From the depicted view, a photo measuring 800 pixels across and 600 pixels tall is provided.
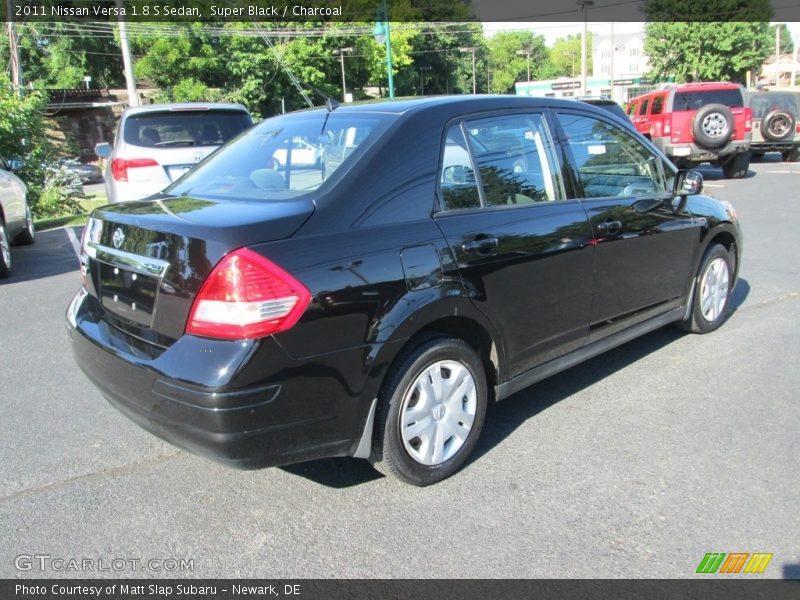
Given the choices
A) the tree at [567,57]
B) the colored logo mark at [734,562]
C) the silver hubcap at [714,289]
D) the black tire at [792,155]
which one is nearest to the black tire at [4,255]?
the silver hubcap at [714,289]

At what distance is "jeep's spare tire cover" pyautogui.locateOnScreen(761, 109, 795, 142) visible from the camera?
1847 cm

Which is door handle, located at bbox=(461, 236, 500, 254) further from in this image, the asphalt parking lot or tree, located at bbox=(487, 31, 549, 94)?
tree, located at bbox=(487, 31, 549, 94)

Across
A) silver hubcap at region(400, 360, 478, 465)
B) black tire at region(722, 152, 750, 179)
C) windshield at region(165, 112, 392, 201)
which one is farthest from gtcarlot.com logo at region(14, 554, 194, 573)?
black tire at region(722, 152, 750, 179)

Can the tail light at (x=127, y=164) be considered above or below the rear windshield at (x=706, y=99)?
below

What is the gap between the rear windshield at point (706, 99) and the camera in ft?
53.1

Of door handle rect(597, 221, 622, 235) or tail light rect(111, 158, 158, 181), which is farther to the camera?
tail light rect(111, 158, 158, 181)

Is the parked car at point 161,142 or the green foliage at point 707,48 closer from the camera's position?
the parked car at point 161,142

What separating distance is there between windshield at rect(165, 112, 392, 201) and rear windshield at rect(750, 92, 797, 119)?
1902 cm

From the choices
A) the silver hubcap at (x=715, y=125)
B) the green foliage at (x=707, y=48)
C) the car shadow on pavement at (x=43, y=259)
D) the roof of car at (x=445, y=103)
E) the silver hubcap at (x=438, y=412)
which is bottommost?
the silver hubcap at (x=438, y=412)

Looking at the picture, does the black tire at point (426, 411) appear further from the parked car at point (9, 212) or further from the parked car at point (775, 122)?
the parked car at point (775, 122)

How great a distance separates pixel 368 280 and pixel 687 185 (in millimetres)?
2842

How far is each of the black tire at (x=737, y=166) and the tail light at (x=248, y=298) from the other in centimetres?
1610

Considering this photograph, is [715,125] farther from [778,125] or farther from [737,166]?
[778,125]

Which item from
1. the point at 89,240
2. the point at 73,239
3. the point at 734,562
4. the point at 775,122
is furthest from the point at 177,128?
the point at 775,122
